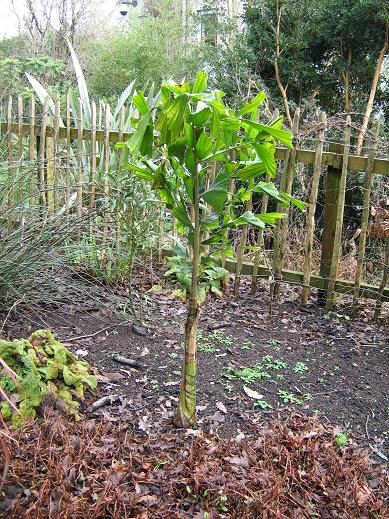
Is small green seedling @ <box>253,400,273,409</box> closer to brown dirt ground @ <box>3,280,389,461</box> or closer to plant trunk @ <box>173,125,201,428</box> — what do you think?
brown dirt ground @ <box>3,280,389,461</box>

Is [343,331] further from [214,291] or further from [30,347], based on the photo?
[30,347]

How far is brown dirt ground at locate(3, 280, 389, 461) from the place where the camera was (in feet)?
8.98

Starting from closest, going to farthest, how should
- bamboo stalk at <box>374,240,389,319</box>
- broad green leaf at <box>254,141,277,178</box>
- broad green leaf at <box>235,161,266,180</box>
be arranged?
broad green leaf at <box>254,141,277,178</box>, broad green leaf at <box>235,161,266,180</box>, bamboo stalk at <box>374,240,389,319</box>

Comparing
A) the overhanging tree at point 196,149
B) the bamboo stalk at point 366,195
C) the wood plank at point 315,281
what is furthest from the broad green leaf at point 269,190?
the wood plank at point 315,281

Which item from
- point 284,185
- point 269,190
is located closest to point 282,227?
point 284,185

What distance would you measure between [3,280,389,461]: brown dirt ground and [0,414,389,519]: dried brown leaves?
0.20 metres

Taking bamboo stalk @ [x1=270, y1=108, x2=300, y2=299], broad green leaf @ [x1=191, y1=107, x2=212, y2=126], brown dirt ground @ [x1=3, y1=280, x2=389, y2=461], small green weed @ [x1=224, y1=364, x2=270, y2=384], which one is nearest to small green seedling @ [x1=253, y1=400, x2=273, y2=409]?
brown dirt ground @ [x1=3, y1=280, x2=389, y2=461]

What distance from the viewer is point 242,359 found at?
3.36m

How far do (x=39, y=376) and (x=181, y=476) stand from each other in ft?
2.85

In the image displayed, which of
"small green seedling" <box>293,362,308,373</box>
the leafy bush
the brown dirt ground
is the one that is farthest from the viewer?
"small green seedling" <box>293,362,308,373</box>

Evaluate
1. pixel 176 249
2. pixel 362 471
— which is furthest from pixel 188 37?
pixel 362 471

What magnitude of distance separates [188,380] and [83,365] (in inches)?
30.6

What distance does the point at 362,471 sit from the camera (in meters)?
2.35

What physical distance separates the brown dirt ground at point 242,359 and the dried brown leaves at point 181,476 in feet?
0.67
